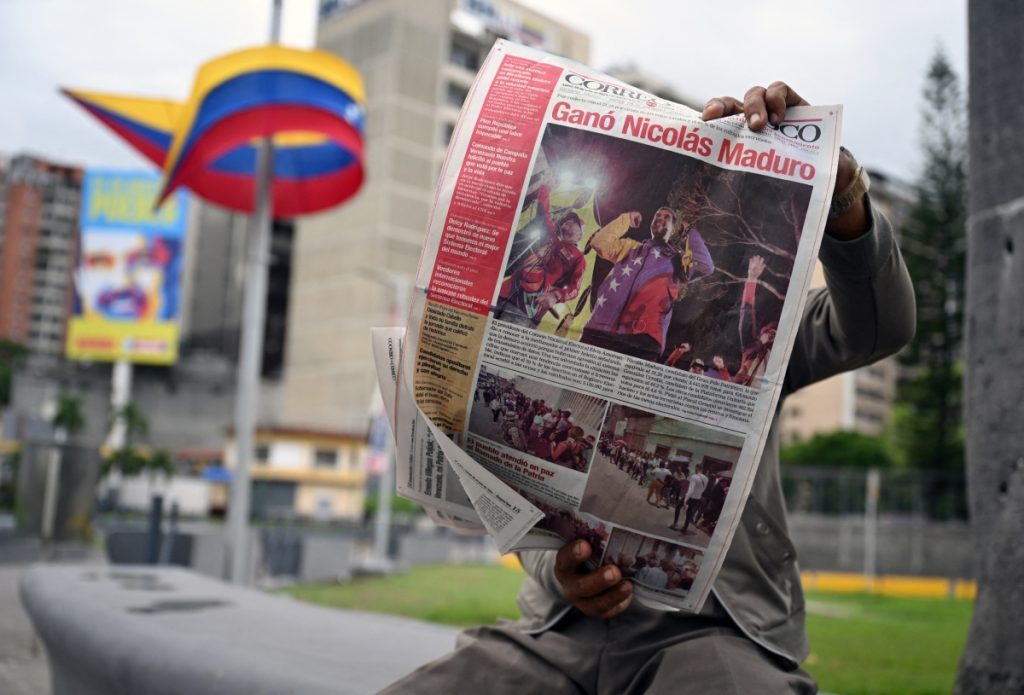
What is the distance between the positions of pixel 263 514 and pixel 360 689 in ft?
153

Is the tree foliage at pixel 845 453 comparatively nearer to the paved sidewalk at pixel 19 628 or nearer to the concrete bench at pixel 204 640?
the paved sidewalk at pixel 19 628

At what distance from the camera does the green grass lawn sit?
20.2ft

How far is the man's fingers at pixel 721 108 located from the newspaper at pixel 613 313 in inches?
0.6

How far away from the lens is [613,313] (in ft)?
4.13

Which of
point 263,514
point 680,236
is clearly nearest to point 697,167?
point 680,236

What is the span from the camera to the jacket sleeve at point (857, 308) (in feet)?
4.54

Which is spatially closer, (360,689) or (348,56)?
(360,689)

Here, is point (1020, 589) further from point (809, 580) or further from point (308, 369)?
point (308, 369)

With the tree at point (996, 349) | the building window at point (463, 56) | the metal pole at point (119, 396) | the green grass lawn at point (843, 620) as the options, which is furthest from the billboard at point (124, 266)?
the tree at point (996, 349)

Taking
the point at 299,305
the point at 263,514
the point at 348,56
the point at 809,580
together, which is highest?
the point at 348,56

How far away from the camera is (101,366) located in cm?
5766

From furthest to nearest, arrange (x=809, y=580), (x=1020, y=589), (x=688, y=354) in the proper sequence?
(x=809, y=580), (x=1020, y=589), (x=688, y=354)

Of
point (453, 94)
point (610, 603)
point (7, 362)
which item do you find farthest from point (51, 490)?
point (7, 362)

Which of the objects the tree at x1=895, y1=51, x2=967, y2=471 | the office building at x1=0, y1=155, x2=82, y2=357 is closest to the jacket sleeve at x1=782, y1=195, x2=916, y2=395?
the tree at x1=895, y1=51, x2=967, y2=471
